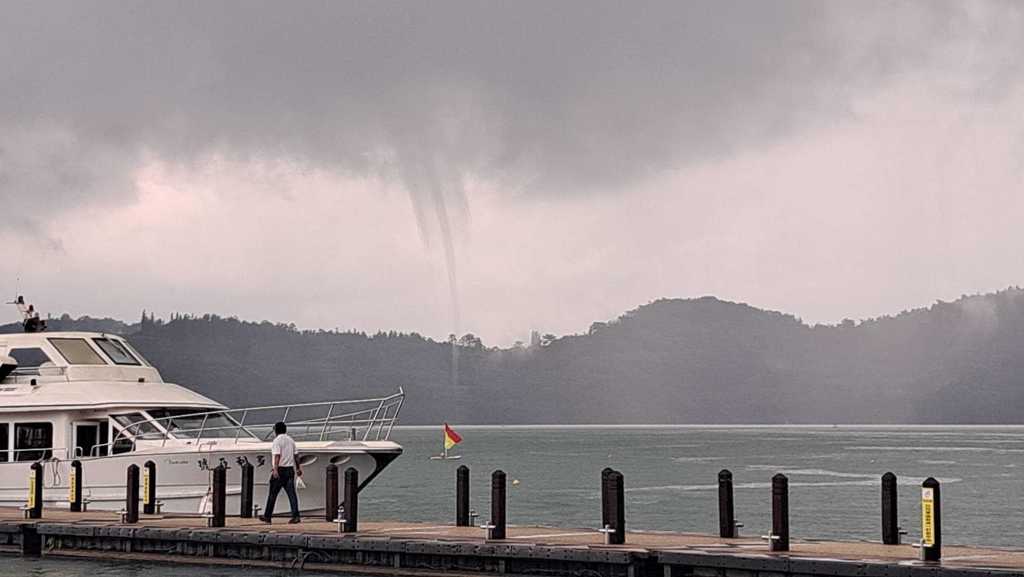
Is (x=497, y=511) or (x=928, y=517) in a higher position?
(x=928, y=517)

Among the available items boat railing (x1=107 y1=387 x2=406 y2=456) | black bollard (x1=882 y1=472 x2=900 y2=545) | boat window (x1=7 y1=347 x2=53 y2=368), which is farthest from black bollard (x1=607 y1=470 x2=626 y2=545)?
boat window (x1=7 y1=347 x2=53 y2=368)

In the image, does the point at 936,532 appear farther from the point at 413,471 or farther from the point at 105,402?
the point at 413,471

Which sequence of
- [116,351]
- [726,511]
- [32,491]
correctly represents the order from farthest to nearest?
1. [116,351]
2. [32,491]
3. [726,511]

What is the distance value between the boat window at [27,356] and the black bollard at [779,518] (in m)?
22.9

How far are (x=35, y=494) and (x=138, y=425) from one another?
11.1 feet

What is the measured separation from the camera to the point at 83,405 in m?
34.7

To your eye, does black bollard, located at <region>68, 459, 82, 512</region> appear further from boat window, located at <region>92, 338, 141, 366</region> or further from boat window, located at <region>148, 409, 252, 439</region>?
boat window, located at <region>92, 338, 141, 366</region>

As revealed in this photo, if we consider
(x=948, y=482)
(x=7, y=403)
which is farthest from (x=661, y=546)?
(x=948, y=482)

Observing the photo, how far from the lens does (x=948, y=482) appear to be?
95.6m

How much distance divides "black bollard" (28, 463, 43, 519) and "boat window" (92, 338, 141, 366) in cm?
532

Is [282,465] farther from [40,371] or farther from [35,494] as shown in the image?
[40,371]

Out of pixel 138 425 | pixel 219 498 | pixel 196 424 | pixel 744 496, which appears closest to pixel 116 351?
pixel 138 425

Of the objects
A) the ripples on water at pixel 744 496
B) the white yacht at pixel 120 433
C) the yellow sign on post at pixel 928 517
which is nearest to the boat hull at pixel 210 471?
the white yacht at pixel 120 433

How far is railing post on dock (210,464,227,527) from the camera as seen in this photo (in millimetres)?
28953
